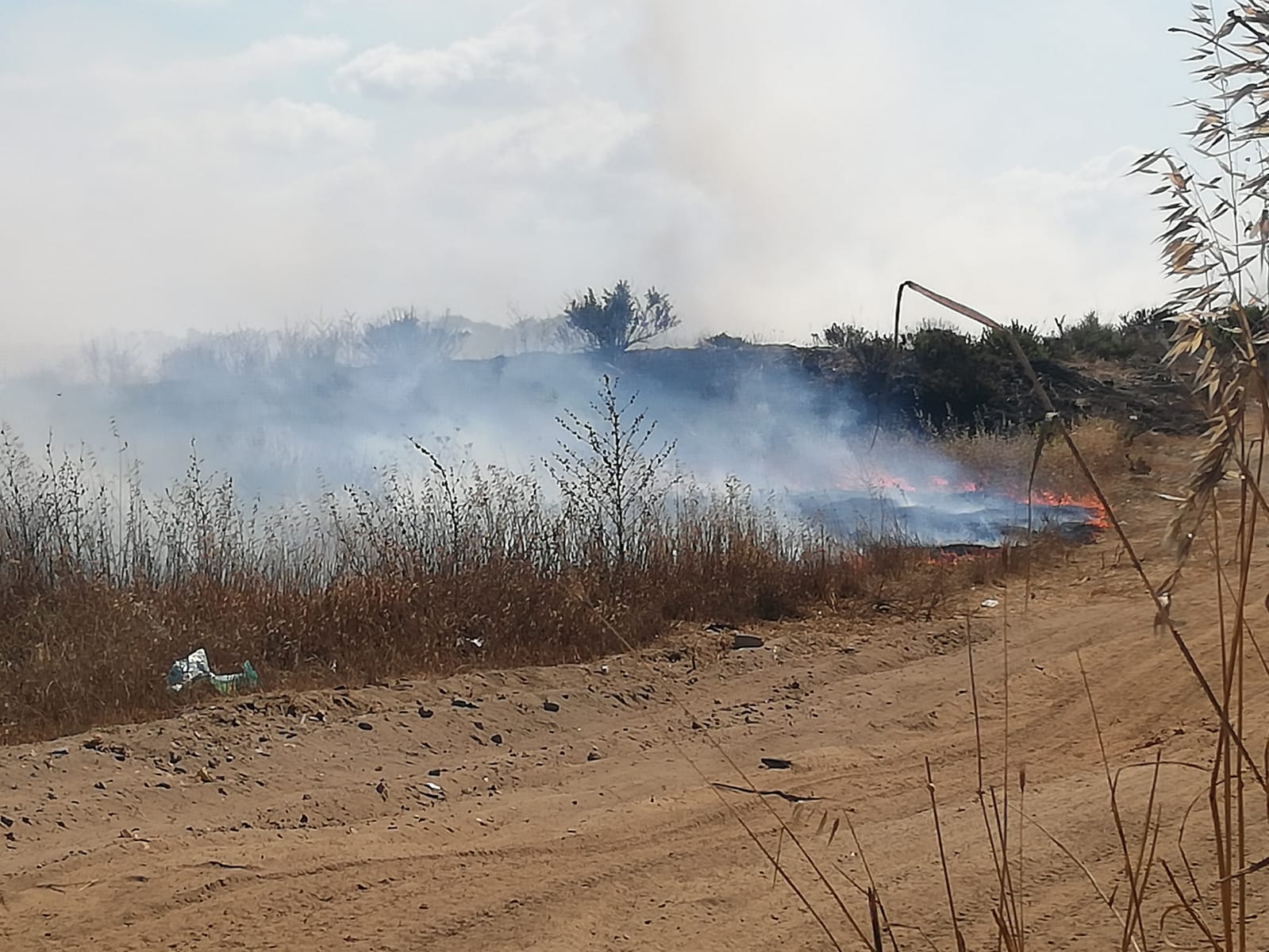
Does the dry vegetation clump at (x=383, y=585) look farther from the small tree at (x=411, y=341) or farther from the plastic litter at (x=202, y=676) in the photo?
the small tree at (x=411, y=341)

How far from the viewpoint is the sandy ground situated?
4.82 meters

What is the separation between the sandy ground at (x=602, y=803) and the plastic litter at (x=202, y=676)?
0.42 metres

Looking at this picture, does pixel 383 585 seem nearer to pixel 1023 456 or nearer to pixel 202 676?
pixel 202 676

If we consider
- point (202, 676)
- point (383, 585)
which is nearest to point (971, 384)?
point (383, 585)

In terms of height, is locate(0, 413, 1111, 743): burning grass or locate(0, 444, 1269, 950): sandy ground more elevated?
locate(0, 413, 1111, 743): burning grass

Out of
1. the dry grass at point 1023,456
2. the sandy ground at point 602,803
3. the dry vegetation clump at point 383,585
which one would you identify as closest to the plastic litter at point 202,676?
the dry vegetation clump at point 383,585

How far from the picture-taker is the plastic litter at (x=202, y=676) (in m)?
8.34

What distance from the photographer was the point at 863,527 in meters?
14.9

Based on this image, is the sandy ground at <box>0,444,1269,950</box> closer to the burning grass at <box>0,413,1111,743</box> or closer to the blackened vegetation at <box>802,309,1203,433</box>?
the burning grass at <box>0,413,1111,743</box>

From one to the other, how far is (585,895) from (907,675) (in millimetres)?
4934

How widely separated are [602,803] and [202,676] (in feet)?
10.8

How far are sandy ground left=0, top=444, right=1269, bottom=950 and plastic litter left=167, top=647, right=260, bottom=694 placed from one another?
416 mm

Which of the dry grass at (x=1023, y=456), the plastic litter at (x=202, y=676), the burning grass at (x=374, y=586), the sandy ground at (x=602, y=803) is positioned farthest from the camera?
the dry grass at (x=1023, y=456)

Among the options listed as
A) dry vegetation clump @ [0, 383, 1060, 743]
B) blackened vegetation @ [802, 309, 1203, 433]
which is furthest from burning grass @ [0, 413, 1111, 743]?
blackened vegetation @ [802, 309, 1203, 433]
